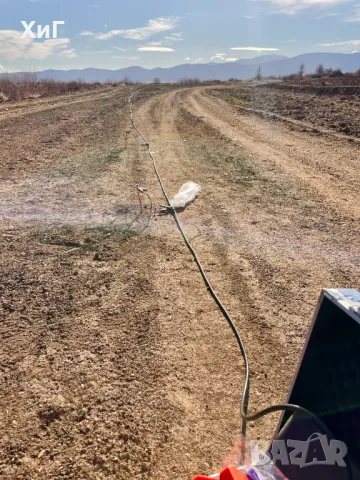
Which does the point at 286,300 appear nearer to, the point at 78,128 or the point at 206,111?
the point at 78,128

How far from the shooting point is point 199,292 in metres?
3.31

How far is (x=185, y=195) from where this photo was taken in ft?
18.0

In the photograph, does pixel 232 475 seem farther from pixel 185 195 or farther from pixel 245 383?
pixel 185 195

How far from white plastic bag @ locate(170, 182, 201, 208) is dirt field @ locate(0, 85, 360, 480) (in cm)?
15

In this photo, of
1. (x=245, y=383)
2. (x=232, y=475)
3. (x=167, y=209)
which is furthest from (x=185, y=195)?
(x=232, y=475)

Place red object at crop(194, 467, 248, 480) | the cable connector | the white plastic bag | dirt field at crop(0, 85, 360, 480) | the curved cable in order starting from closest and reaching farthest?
red object at crop(194, 467, 248, 480) → the curved cable → dirt field at crop(0, 85, 360, 480) → the cable connector → the white plastic bag

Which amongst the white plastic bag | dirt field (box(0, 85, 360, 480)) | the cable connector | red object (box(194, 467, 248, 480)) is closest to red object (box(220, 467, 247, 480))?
red object (box(194, 467, 248, 480))

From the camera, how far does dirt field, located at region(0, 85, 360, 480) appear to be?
79.2 inches

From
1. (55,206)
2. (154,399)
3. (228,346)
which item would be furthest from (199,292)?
(55,206)

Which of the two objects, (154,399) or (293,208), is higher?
(293,208)

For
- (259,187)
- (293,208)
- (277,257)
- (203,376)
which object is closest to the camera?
(203,376)

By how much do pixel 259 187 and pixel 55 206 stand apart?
3.41 meters

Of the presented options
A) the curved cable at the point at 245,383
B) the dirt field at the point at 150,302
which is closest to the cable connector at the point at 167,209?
the curved cable at the point at 245,383

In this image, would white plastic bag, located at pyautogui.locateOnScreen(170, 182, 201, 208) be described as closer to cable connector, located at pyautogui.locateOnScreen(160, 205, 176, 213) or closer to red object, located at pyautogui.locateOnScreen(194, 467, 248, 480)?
cable connector, located at pyautogui.locateOnScreen(160, 205, 176, 213)
